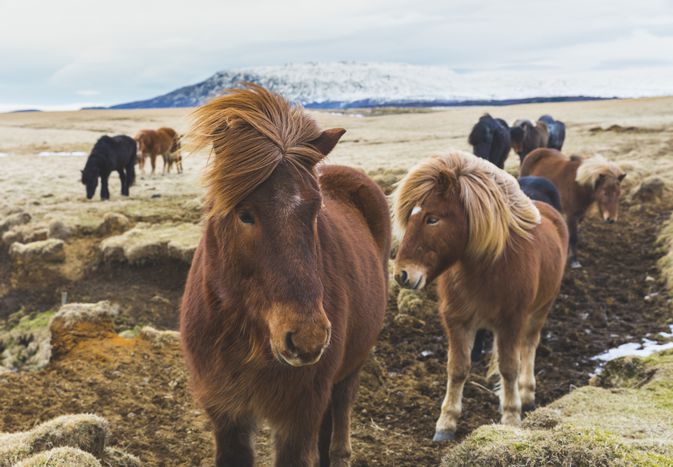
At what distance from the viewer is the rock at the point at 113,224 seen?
12.0m

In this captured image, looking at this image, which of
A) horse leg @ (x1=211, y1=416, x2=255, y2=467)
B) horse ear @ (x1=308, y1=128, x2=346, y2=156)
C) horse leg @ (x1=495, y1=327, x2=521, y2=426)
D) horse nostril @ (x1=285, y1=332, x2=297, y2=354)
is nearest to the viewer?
horse nostril @ (x1=285, y1=332, x2=297, y2=354)

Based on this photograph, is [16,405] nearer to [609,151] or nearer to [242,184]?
[242,184]

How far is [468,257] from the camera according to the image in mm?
5684

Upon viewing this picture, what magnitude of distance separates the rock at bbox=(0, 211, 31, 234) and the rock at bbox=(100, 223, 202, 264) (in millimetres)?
2869

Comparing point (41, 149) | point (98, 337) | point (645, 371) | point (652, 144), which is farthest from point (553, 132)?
point (41, 149)

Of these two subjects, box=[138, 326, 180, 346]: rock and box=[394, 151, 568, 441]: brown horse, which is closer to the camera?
box=[394, 151, 568, 441]: brown horse

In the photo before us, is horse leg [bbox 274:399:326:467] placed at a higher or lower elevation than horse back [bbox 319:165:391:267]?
lower

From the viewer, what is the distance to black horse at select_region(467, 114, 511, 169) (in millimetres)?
16734

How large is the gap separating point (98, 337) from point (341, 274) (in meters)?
5.19

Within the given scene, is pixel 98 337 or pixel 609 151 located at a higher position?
pixel 609 151

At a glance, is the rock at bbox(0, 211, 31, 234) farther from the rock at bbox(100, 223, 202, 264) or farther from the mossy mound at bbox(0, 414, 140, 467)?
the mossy mound at bbox(0, 414, 140, 467)

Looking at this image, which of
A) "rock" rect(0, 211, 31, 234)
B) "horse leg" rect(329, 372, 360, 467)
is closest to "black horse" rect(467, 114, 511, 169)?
Result: "rock" rect(0, 211, 31, 234)

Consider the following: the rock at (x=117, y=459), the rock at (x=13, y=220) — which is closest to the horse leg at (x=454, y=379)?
the rock at (x=117, y=459)

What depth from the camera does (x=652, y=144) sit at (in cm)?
2347
